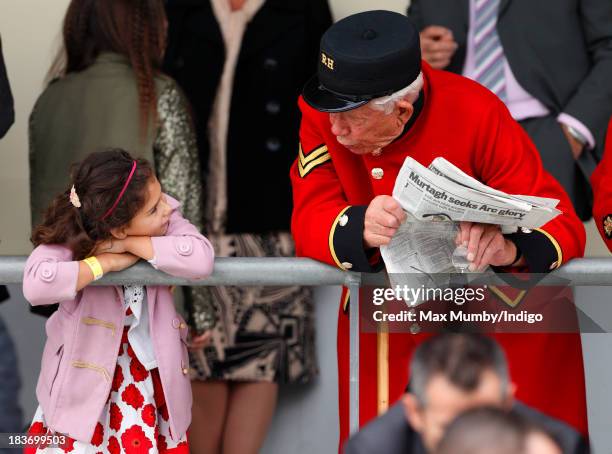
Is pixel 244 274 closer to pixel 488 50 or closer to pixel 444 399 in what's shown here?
pixel 444 399

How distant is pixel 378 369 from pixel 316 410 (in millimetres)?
1679

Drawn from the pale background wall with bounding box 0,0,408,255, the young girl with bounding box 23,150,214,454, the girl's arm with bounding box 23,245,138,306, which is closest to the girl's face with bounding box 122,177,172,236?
the young girl with bounding box 23,150,214,454

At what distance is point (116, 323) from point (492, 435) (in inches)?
53.2

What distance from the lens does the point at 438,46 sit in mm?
4344

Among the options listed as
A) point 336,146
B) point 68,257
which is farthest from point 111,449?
point 336,146

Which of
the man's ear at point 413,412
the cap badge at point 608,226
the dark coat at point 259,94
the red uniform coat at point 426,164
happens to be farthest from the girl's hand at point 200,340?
the man's ear at point 413,412

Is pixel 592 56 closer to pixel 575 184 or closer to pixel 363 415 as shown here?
pixel 575 184

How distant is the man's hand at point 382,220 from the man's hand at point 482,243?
0.14 meters

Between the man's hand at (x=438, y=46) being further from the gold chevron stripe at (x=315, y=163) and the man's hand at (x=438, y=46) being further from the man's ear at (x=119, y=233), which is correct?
the man's ear at (x=119, y=233)

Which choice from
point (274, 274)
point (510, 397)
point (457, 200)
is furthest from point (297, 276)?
point (510, 397)

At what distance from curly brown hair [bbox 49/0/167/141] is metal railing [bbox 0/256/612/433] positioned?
122 centimetres

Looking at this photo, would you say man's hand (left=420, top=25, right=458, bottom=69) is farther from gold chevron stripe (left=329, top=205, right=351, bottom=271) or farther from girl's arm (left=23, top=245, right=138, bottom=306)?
girl's arm (left=23, top=245, right=138, bottom=306)

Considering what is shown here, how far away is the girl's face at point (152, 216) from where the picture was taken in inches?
126

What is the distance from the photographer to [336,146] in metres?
3.29
